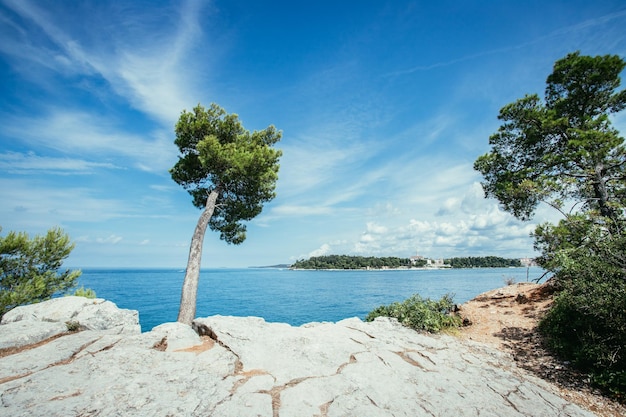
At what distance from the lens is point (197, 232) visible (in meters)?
11.6

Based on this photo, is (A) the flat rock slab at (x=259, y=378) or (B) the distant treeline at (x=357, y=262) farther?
(B) the distant treeline at (x=357, y=262)

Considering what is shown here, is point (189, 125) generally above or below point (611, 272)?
above

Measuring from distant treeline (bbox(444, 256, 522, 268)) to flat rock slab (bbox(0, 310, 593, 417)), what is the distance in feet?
519

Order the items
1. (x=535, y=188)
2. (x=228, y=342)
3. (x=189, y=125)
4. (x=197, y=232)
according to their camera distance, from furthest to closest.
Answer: (x=189, y=125), (x=197, y=232), (x=535, y=188), (x=228, y=342)

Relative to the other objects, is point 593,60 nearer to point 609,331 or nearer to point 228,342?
point 609,331

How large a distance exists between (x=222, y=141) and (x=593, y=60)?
17.7 metres

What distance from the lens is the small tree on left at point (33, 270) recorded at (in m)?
12.7

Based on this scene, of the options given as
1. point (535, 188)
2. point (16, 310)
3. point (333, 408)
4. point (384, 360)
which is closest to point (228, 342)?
point (333, 408)

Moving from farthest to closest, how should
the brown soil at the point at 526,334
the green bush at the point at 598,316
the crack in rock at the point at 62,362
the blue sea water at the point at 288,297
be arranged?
the blue sea water at the point at 288,297
the green bush at the point at 598,316
the brown soil at the point at 526,334
the crack in rock at the point at 62,362

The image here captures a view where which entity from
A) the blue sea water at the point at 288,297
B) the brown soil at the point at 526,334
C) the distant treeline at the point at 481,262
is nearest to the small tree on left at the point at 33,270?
the blue sea water at the point at 288,297

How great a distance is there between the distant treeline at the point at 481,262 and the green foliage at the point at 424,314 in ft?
500

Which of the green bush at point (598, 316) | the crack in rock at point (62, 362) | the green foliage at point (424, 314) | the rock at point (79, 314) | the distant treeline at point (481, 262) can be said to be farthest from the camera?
the distant treeline at point (481, 262)

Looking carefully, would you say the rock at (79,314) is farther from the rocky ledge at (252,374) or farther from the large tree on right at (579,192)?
the large tree on right at (579,192)

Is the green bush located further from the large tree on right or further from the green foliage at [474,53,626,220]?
the green foliage at [474,53,626,220]
